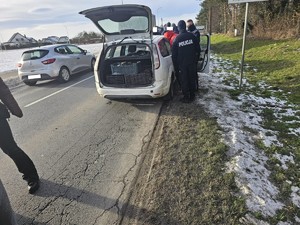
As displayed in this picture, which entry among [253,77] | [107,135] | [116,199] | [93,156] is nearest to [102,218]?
[116,199]

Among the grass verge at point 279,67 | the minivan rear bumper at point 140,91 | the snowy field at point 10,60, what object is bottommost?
the snowy field at point 10,60

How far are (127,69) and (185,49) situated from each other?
1.49 m

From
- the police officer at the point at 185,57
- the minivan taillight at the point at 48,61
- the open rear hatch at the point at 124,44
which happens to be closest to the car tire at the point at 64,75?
the minivan taillight at the point at 48,61

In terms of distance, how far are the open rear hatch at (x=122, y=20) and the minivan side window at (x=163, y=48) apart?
31 centimetres

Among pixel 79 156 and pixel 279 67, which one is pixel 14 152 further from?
pixel 279 67

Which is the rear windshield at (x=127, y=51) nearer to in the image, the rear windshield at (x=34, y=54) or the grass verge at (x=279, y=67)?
the grass verge at (x=279, y=67)

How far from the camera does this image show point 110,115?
6031 mm

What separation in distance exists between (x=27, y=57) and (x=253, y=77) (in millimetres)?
8491

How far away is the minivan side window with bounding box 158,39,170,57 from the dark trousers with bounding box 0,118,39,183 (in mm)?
3882

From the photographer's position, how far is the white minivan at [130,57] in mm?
5977

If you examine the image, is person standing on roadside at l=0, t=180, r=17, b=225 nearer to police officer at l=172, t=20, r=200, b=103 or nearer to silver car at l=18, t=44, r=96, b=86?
police officer at l=172, t=20, r=200, b=103

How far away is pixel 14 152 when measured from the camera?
127 inches

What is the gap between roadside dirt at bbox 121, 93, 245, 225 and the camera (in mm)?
2779

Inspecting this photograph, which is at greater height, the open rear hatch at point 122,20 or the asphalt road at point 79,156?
the open rear hatch at point 122,20
